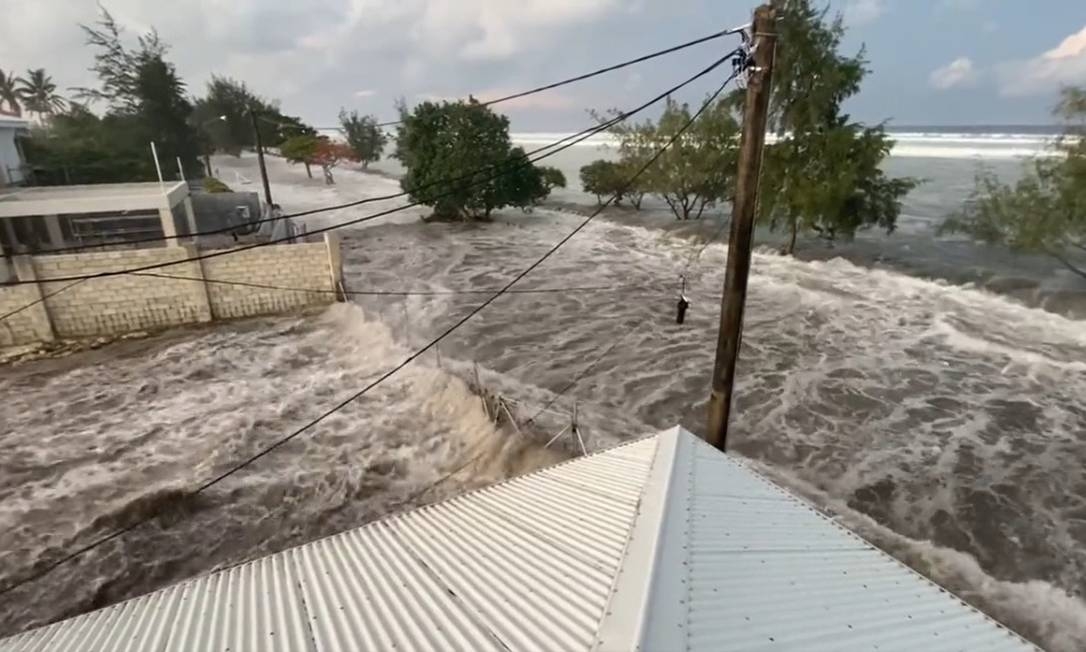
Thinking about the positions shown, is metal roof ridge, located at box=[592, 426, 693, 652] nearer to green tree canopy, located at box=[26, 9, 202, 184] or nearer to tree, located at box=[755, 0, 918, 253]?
tree, located at box=[755, 0, 918, 253]

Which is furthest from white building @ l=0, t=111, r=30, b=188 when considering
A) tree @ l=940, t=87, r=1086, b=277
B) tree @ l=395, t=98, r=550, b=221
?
tree @ l=940, t=87, r=1086, b=277

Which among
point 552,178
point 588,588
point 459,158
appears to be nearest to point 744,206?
point 588,588

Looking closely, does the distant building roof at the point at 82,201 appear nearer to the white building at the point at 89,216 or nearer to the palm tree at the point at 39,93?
the white building at the point at 89,216

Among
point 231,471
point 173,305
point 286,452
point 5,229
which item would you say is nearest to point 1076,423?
point 286,452

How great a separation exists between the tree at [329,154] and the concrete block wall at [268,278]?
3621 cm

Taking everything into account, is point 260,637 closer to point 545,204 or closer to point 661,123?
point 661,123

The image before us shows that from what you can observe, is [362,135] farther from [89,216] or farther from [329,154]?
[89,216]

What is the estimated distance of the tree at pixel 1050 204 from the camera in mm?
15828

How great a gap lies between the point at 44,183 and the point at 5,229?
12554mm

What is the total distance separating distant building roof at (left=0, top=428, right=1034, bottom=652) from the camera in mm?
2861

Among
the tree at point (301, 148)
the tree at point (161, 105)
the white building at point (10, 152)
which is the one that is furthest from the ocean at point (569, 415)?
the tree at point (301, 148)

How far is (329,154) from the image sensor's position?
5162cm

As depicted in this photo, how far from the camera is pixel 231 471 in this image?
31.0 ft

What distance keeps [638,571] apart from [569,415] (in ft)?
26.1
